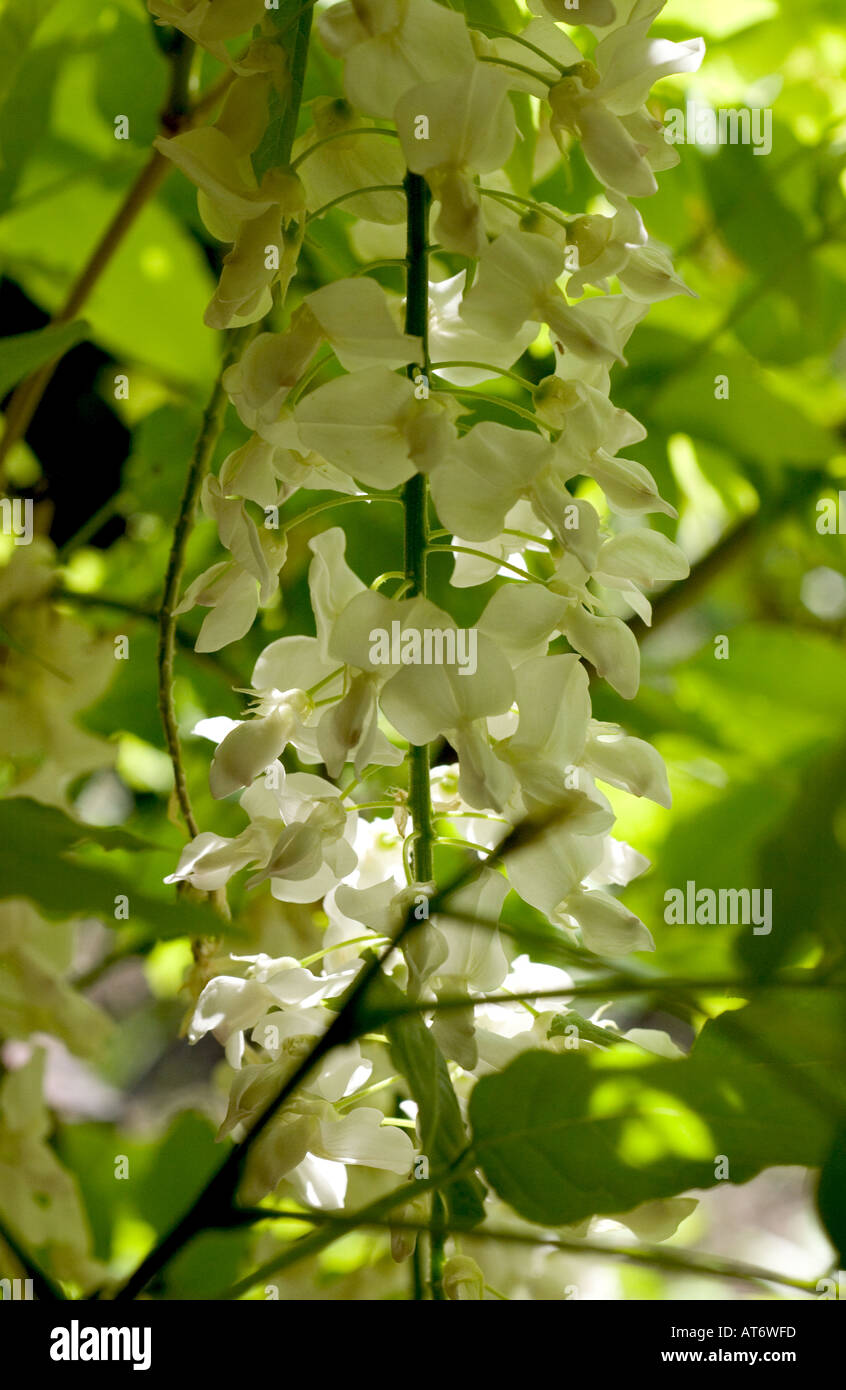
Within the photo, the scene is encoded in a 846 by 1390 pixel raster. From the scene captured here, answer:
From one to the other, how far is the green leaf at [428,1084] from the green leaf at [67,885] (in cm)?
4

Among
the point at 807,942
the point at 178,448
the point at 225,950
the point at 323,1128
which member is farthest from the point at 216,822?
the point at 807,942

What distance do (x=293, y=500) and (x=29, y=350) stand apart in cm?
24

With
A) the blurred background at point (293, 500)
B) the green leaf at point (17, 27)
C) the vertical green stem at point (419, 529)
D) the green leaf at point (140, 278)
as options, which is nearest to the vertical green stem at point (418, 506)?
the vertical green stem at point (419, 529)

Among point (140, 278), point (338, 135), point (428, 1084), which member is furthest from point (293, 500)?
point (428, 1084)

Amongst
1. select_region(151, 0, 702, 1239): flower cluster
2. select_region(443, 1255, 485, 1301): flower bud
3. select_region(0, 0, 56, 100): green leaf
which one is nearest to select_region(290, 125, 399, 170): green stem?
select_region(151, 0, 702, 1239): flower cluster

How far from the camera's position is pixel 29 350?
34 centimetres

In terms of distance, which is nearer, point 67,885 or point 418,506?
point 67,885

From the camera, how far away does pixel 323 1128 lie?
33 cm

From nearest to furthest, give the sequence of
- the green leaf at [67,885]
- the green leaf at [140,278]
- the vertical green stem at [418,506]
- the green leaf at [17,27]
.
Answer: the green leaf at [67,885]
the vertical green stem at [418,506]
the green leaf at [17,27]
the green leaf at [140,278]

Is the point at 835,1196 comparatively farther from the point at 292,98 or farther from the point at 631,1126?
the point at 292,98

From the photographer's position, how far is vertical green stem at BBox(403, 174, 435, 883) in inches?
12.3

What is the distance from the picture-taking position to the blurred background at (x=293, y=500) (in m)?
0.51

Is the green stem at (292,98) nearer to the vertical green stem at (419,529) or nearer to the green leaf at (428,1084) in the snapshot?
the vertical green stem at (419,529)

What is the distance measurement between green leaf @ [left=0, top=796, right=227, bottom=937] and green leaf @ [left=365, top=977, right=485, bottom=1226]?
4 centimetres
